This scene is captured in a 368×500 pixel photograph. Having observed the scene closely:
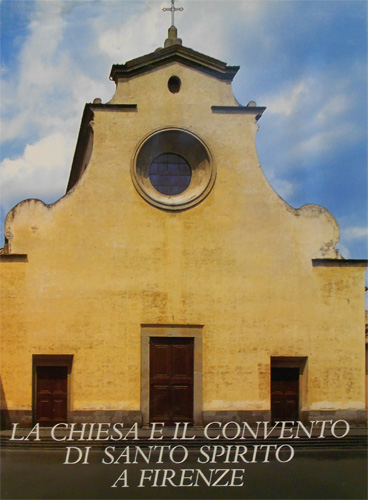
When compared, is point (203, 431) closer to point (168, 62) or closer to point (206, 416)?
point (206, 416)

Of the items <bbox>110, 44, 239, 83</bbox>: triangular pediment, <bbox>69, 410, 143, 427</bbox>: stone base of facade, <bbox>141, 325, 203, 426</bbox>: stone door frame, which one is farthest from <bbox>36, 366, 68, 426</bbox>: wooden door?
<bbox>110, 44, 239, 83</bbox>: triangular pediment

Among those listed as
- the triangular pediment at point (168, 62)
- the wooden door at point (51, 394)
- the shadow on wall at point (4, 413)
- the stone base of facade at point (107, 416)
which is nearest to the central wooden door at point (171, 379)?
the stone base of facade at point (107, 416)

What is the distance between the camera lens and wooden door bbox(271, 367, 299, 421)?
17.0 metres

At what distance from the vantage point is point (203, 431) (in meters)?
15.9

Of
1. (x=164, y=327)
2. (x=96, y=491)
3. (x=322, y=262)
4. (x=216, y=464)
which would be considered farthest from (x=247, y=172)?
(x=96, y=491)

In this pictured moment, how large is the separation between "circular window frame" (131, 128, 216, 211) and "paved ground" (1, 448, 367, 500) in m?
6.65

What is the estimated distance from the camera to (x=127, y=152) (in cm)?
1706

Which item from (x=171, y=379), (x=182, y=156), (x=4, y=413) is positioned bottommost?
(x=4, y=413)

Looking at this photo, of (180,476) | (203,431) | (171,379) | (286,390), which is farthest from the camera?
(286,390)

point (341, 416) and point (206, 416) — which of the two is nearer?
point (206, 416)

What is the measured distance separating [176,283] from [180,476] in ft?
18.0

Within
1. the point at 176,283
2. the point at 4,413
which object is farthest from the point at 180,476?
the point at 4,413

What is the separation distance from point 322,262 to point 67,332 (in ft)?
23.8

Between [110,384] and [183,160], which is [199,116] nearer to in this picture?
[183,160]
